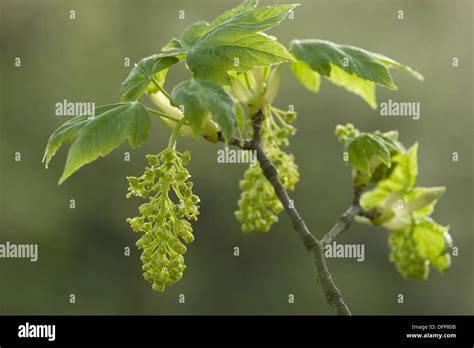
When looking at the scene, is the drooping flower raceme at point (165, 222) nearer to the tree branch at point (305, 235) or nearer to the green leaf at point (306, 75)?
the tree branch at point (305, 235)

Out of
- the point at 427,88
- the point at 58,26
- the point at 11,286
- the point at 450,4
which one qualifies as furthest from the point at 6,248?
the point at 450,4

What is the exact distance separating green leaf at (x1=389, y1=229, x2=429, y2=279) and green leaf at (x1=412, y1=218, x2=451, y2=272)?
15 mm

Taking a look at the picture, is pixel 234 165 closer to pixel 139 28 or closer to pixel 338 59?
pixel 139 28

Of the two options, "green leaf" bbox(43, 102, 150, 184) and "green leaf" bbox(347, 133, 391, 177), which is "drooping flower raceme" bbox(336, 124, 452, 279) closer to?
"green leaf" bbox(347, 133, 391, 177)

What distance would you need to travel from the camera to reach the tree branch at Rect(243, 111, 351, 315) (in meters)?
1.04

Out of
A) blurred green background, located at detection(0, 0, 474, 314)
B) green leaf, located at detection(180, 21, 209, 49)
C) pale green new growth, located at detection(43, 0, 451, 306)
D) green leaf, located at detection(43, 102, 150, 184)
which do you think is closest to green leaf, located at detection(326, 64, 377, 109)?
pale green new growth, located at detection(43, 0, 451, 306)

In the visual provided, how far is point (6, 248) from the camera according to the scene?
680 cm

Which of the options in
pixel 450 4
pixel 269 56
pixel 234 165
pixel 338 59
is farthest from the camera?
pixel 450 4

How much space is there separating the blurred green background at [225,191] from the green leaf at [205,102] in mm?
5068

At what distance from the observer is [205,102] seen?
997 millimetres

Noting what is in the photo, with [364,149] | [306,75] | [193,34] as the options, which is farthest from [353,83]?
[193,34]

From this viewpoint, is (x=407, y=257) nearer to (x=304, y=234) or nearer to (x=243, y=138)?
(x=304, y=234)

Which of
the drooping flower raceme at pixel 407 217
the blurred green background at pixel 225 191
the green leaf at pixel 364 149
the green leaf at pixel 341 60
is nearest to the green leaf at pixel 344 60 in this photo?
the green leaf at pixel 341 60

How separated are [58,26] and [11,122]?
1.18 meters
